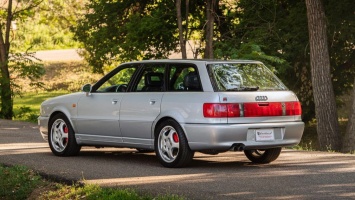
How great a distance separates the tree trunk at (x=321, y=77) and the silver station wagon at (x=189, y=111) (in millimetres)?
10956

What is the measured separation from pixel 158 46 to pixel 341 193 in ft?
74.6

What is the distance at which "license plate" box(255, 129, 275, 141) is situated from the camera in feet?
41.7

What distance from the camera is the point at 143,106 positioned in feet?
44.3

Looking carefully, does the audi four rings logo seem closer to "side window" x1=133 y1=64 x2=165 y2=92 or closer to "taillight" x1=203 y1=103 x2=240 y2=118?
"taillight" x1=203 y1=103 x2=240 y2=118

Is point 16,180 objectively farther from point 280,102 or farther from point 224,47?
point 224,47

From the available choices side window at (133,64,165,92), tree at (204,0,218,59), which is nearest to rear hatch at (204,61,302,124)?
side window at (133,64,165,92)

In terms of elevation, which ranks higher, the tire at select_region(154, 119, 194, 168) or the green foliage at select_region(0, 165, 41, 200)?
the tire at select_region(154, 119, 194, 168)

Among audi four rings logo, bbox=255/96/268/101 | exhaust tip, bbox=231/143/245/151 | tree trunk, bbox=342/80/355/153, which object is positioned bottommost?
tree trunk, bbox=342/80/355/153

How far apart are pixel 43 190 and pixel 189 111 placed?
2.19 m

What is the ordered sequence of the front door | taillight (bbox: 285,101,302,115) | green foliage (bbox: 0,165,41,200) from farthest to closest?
the front door < taillight (bbox: 285,101,302,115) < green foliage (bbox: 0,165,41,200)

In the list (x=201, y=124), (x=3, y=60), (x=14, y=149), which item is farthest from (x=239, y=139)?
(x=3, y=60)

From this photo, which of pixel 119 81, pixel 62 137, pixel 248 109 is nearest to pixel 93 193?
pixel 248 109

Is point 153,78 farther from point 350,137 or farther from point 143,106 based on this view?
point 350,137

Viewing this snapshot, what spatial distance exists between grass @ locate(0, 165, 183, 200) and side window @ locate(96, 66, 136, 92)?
193 cm
